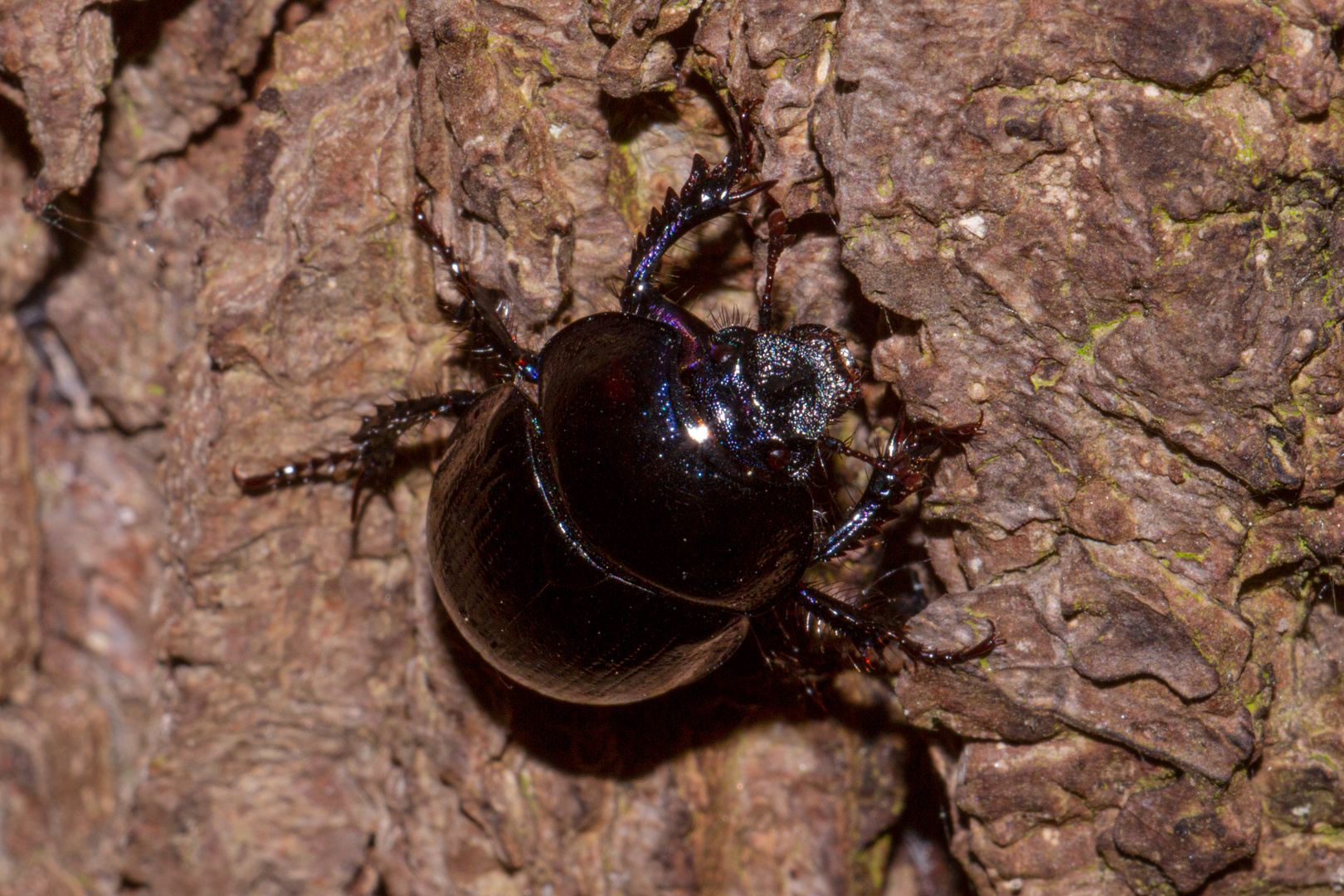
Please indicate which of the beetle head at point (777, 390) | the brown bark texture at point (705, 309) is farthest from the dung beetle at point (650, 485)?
the brown bark texture at point (705, 309)

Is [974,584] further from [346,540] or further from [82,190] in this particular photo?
[82,190]

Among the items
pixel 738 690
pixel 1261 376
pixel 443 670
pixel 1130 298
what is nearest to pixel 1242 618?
pixel 1261 376

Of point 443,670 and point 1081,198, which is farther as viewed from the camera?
point 443,670

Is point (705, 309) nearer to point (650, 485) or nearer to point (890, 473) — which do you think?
point (650, 485)

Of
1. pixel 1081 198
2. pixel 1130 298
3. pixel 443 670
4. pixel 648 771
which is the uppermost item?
pixel 1081 198

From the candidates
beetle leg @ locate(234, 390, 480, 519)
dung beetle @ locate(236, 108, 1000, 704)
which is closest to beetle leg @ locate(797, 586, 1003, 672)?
dung beetle @ locate(236, 108, 1000, 704)

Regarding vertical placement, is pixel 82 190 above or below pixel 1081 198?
above

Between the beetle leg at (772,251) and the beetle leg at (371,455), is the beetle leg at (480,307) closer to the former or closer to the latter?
the beetle leg at (371,455)
